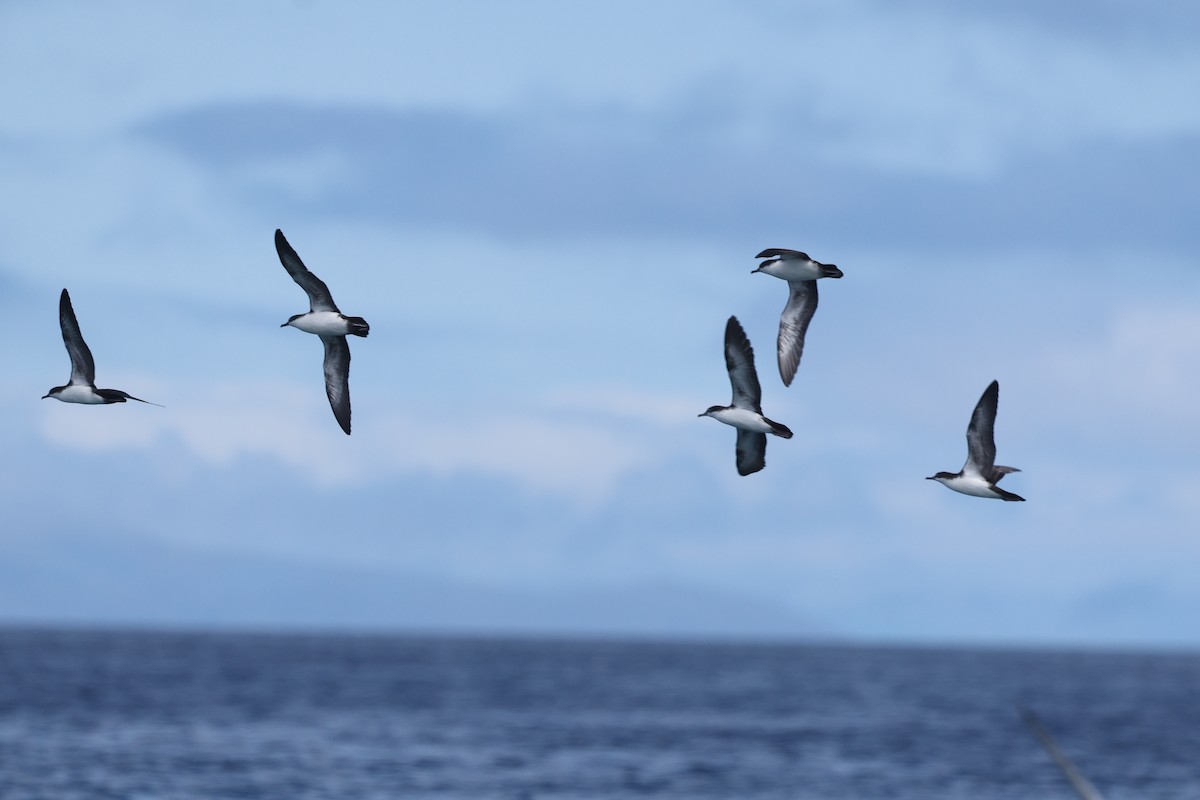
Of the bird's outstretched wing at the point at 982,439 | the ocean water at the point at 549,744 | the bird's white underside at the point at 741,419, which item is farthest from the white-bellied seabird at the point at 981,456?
the ocean water at the point at 549,744

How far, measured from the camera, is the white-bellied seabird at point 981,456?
17.8 metres

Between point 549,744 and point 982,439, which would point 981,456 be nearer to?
point 982,439

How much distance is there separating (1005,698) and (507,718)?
69348 millimetres

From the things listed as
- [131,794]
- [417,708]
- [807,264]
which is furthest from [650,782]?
[807,264]

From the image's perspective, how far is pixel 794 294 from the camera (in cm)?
2006

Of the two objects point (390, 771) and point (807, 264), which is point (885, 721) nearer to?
point (390, 771)

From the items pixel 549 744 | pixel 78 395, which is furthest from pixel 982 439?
pixel 549 744

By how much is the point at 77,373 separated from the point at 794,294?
7.89 metres

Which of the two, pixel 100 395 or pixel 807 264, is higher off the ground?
pixel 807 264

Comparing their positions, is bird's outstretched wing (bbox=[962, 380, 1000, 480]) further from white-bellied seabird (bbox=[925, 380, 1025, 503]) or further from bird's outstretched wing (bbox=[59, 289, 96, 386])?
bird's outstretched wing (bbox=[59, 289, 96, 386])

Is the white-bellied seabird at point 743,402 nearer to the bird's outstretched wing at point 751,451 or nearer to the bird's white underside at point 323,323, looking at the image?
the bird's outstretched wing at point 751,451

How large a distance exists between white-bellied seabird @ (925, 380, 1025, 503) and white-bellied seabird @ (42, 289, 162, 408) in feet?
27.0

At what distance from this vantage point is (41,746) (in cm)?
9238

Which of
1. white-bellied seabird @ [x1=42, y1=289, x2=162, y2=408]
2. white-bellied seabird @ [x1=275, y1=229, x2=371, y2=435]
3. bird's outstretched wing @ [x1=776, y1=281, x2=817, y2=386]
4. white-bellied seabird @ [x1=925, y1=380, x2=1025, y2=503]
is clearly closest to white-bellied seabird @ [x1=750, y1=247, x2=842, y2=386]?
bird's outstretched wing @ [x1=776, y1=281, x2=817, y2=386]
